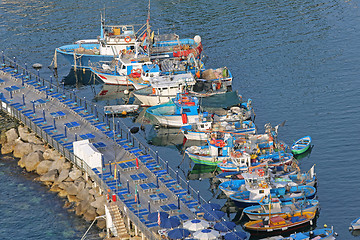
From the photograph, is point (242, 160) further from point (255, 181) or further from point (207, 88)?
point (207, 88)

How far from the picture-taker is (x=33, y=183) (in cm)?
12131

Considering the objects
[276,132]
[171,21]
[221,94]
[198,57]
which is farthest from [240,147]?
[171,21]

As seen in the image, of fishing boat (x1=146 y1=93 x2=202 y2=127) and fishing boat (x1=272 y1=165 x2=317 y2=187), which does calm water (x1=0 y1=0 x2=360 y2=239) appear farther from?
fishing boat (x1=146 y1=93 x2=202 y2=127)

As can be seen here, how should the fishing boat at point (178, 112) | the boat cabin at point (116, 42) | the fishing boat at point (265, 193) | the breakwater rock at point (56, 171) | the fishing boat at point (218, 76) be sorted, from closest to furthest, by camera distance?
the fishing boat at point (265, 193) < the breakwater rock at point (56, 171) < the fishing boat at point (178, 112) < the fishing boat at point (218, 76) < the boat cabin at point (116, 42)

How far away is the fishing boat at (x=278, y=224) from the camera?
104125mm

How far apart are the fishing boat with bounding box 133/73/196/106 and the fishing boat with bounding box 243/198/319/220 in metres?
46.5

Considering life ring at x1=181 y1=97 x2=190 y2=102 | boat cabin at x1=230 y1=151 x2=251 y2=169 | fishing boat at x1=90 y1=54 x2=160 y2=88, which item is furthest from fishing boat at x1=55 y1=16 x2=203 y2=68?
boat cabin at x1=230 y1=151 x2=251 y2=169

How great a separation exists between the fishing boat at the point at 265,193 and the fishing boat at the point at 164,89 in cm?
4231

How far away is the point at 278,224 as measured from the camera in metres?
104

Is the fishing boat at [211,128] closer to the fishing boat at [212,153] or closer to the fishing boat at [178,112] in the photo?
the fishing boat at [178,112]

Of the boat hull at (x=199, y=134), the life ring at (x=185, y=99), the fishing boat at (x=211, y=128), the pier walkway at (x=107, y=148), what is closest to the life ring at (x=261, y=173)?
the pier walkway at (x=107, y=148)

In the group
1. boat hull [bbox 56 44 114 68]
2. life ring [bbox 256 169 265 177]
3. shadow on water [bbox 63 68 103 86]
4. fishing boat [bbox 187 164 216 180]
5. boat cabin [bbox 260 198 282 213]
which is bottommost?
fishing boat [bbox 187 164 216 180]

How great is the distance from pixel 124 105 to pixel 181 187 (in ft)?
138

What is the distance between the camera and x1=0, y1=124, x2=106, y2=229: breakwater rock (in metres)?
111
